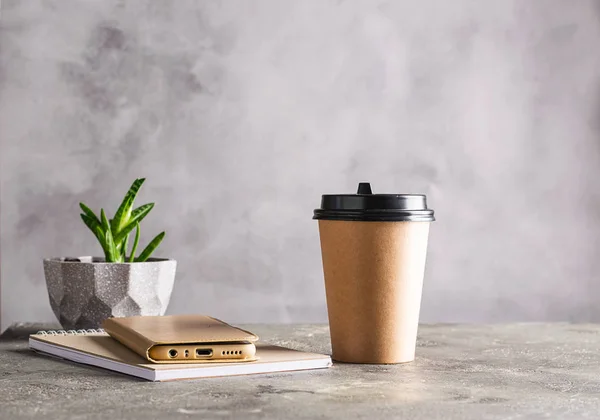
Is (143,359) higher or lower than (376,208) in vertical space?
lower

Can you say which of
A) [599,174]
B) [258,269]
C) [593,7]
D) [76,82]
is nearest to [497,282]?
[599,174]

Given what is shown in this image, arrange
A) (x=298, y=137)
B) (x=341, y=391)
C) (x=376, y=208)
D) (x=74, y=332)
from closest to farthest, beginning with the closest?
(x=341, y=391), (x=376, y=208), (x=74, y=332), (x=298, y=137)

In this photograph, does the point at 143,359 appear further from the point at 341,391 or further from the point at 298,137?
the point at 298,137

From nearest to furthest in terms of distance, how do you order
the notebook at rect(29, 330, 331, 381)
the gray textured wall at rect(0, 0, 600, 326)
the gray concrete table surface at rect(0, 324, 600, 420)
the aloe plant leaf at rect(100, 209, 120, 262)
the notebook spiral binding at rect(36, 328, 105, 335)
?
the gray concrete table surface at rect(0, 324, 600, 420) → the notebook at rect(29, 330, 331, 381) → the notebook spiral binding at rect(36, 328, 105, 335) → the aloe plant leaf at rect(100, 209, 120, 262) → the gray textured wall at rect(0, 0, 600, 326)

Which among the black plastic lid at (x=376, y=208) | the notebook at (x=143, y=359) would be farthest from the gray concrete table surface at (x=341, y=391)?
the black plastic lid at (x=376, y=208)

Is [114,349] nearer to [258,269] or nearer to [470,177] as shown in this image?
[258,269]

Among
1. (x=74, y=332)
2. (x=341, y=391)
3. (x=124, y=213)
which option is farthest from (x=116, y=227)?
(x=341, y=391)

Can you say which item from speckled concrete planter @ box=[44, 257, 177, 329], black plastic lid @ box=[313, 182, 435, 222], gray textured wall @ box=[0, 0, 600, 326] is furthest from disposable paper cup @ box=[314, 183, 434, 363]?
gray textured wall @ box=[0, 0, 600, 326]

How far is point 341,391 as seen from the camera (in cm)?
83

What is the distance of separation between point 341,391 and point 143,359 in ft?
0.75

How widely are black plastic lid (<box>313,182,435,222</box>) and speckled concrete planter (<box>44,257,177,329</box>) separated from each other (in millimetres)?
370

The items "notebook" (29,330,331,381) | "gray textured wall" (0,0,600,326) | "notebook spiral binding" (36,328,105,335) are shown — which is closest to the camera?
"notebook" (29,330,331,381)

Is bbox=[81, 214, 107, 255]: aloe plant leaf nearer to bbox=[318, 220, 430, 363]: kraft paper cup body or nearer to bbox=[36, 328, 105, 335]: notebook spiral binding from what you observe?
bbox=[36, 328, 105, 335]: notebook spiral binding

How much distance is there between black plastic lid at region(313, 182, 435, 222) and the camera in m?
0.95
